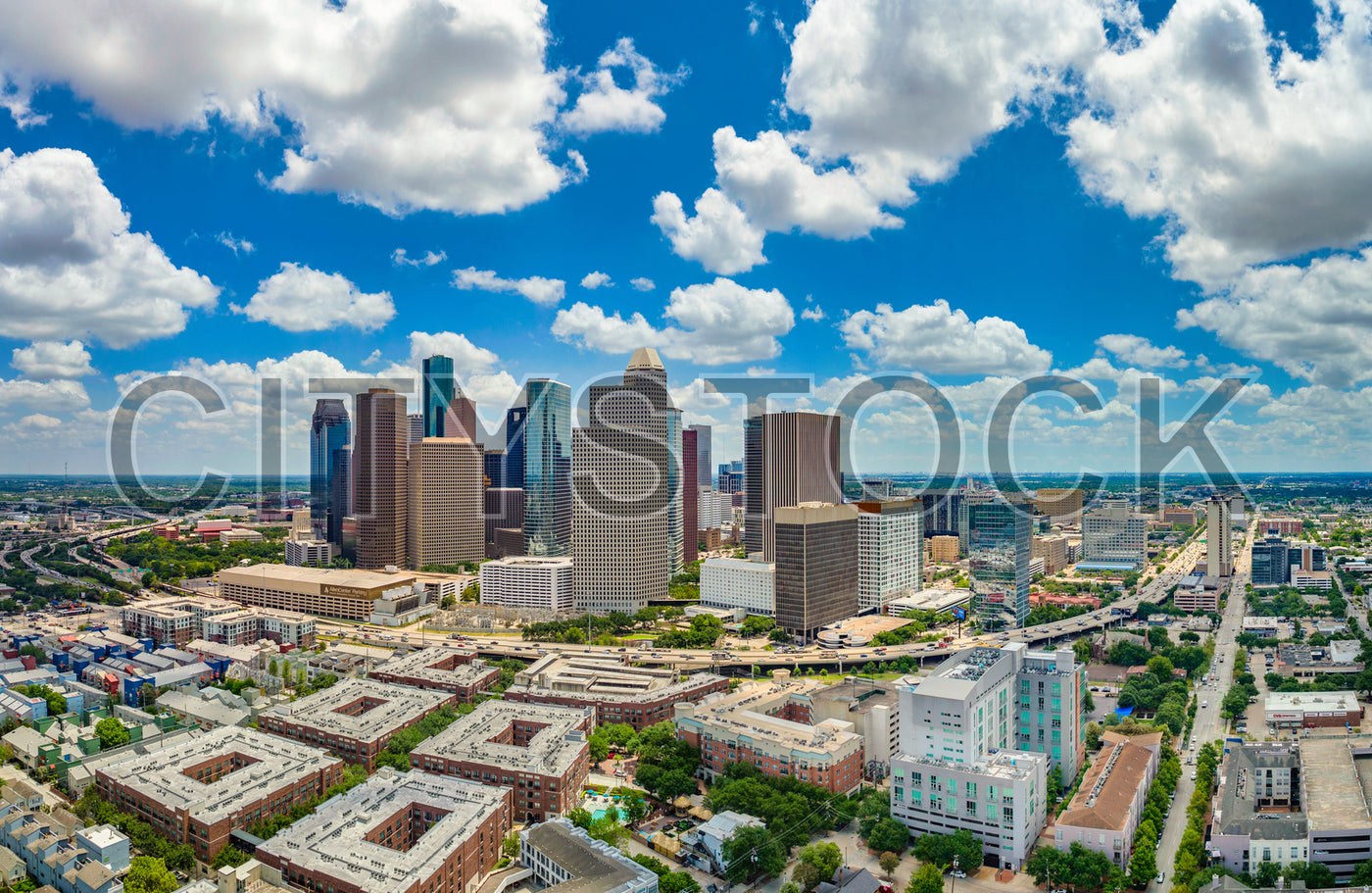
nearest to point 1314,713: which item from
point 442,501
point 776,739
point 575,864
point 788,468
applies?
point 776,739

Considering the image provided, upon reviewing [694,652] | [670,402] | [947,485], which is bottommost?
[694,652]

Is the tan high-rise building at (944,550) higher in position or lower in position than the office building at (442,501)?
lower

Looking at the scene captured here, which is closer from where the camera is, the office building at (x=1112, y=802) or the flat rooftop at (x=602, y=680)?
the office building at (x=1112, y=802)

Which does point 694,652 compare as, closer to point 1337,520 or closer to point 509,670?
point 509,670

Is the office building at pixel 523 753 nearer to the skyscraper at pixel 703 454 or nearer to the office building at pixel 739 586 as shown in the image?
the office building at pixel 739 586

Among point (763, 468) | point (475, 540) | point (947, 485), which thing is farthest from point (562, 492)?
point (947, 485)

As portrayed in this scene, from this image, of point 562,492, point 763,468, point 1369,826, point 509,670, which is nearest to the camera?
point 1369,826

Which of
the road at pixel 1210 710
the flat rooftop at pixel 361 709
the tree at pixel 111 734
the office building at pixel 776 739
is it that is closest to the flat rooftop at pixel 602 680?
the office building at pixel 776 739
